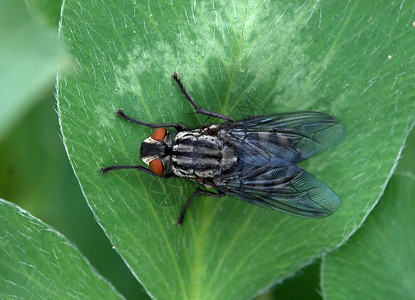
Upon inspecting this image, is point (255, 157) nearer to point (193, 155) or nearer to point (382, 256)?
point (193, 155)

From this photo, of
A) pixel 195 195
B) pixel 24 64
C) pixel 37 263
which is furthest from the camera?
pixel 195 195

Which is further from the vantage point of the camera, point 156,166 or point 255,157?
point 255,157

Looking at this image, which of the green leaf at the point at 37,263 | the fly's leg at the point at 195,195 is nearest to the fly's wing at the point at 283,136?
the fly's leg at the point at 195,195

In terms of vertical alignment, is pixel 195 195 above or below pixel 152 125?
below

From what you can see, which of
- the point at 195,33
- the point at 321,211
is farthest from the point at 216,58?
the point at 321,211

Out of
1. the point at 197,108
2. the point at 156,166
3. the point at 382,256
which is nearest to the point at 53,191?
the point at 156,166

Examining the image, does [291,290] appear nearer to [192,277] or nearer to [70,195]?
[192,277]
